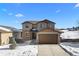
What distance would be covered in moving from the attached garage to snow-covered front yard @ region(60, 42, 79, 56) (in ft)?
0.77

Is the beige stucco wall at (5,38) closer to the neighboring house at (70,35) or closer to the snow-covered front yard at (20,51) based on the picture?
the snow-covered front yard at (20,51)

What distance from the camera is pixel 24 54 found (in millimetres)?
5285

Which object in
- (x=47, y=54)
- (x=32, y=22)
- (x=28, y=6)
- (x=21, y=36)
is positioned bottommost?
(x=47, y=54)

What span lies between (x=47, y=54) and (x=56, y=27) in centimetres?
75

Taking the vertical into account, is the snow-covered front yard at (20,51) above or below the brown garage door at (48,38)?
below

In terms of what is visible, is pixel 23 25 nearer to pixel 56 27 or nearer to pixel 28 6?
pixel 28 6

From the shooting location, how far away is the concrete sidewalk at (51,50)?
528 cm

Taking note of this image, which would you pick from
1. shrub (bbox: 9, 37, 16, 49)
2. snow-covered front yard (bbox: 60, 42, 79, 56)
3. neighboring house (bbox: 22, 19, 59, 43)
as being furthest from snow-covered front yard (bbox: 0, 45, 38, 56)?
snow-covered front yard (bbox: 60, 42, 79, 56)

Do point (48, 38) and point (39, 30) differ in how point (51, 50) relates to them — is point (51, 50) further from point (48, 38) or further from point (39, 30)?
point (39, 30)

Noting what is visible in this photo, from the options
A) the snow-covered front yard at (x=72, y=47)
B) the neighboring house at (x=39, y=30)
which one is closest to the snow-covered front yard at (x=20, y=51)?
the neighboring house at (x=39, y=30)

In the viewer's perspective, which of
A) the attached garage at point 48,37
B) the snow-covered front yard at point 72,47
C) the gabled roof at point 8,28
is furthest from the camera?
the attached garage at point 48,37

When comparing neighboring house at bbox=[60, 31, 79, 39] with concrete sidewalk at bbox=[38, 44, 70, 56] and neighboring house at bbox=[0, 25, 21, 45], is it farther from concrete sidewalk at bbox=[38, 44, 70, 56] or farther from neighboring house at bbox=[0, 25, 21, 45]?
neighboring house at bbox=[0, 25, 21, 45]

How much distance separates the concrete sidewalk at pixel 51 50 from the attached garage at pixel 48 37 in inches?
5.1

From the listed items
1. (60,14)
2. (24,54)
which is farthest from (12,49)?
(60,14)
